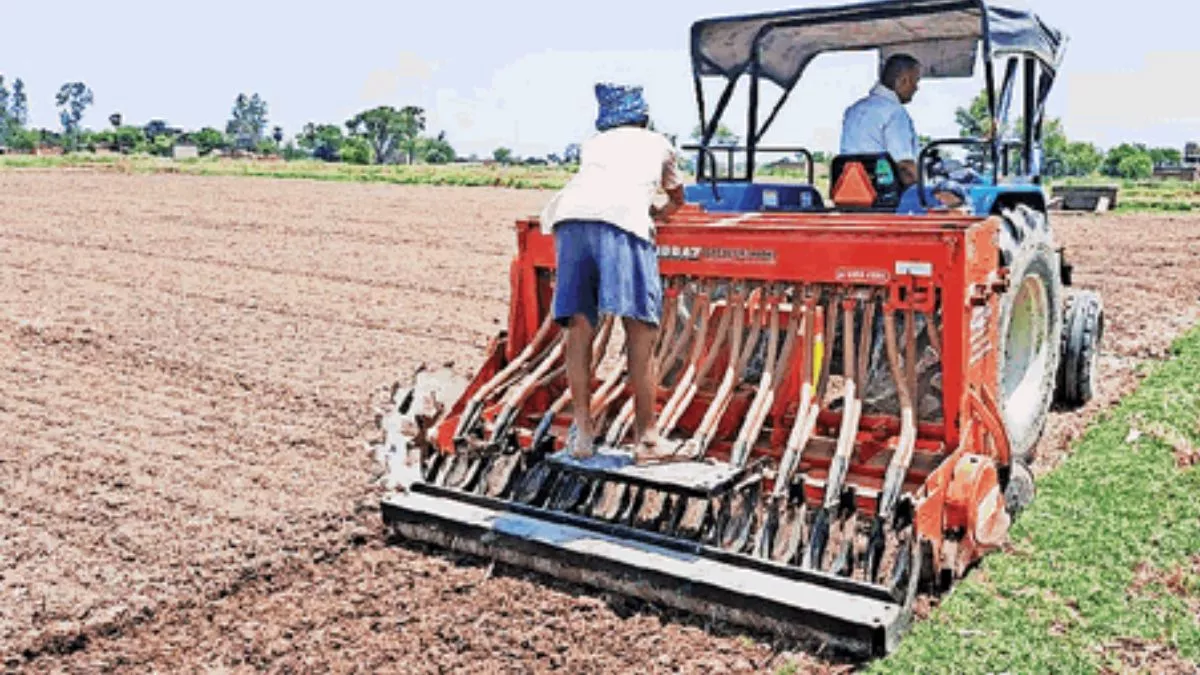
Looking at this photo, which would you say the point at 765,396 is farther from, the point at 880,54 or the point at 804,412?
the point at 880,54

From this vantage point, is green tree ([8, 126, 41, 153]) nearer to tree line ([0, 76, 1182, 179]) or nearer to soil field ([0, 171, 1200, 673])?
tree line ([0, 76, 1182, 179])

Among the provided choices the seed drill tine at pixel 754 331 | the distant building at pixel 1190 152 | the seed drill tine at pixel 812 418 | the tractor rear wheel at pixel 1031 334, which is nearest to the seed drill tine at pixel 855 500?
the seed drill tine at pixel 812 418

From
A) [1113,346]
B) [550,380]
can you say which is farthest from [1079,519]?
[1113,346]

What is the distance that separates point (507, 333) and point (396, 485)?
859mm

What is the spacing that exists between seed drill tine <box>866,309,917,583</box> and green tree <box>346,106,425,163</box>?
10672 cm

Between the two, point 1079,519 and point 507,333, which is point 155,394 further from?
point 1079,519

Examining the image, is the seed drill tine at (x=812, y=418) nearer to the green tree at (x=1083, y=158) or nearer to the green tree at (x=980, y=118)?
the green tree at (x=980, y=118)

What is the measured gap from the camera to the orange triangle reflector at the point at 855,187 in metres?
5.86

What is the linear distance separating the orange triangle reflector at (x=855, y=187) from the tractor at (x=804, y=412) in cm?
1

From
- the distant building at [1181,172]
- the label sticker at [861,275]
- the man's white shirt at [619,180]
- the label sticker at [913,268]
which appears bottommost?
the label sticker at [861,275]

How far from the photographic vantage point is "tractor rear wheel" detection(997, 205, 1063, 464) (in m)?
5.56

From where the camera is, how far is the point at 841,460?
169 inches

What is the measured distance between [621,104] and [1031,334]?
2710 millimetres

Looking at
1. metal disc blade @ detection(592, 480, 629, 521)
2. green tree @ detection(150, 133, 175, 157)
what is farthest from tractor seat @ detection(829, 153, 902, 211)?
green tree @ detection(150, 133, 175, 157)
